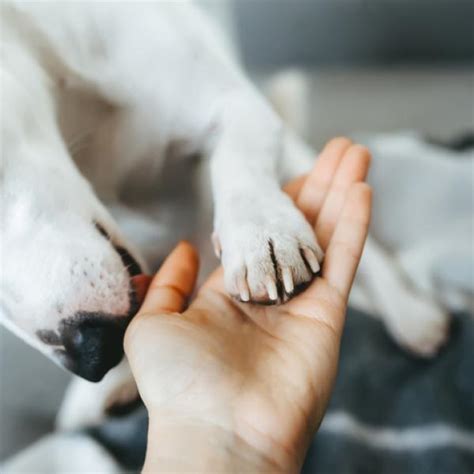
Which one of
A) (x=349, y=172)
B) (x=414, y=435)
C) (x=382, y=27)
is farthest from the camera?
(x=382, y=27)

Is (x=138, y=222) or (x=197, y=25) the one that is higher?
(x=197, y=25)

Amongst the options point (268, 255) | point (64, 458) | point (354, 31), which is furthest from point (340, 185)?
point (354, 31)

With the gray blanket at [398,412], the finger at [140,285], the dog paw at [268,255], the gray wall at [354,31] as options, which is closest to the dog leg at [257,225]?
the dog paw at [268,255]

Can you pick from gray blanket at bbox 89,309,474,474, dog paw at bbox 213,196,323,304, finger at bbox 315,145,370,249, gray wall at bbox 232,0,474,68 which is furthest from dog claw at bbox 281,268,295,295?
gray wall at bbox 232,0,474,68

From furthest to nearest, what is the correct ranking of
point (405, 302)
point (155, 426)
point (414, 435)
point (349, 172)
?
1. point (405, 302)
2. point (414, 435)
3. point (349, 172)
4. point (155, 426)

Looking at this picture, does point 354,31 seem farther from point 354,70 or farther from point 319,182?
point 319,182

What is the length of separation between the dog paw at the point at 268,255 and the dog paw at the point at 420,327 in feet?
1.42

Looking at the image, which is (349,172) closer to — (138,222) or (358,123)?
(138,222)

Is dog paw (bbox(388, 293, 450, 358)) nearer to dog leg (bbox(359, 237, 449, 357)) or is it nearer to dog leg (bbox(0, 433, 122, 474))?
dog leg (bbox(359, 237, 449, 357))

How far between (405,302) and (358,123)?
0.75 m

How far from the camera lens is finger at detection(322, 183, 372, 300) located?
2.15ft

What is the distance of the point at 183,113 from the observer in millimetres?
942

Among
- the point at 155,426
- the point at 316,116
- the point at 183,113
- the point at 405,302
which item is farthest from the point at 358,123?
the point at 155,426

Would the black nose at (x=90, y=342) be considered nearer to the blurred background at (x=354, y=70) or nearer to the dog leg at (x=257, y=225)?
the dog leg at (x=257, y=225)
